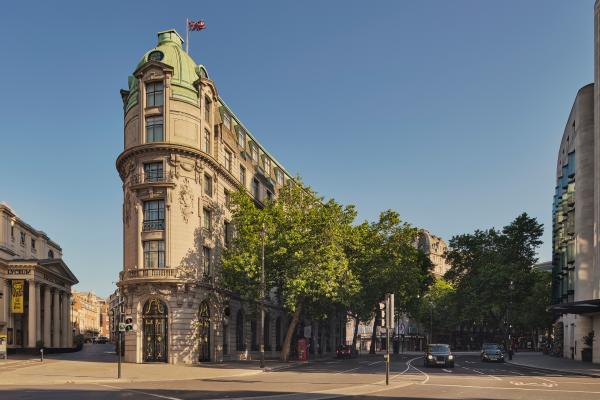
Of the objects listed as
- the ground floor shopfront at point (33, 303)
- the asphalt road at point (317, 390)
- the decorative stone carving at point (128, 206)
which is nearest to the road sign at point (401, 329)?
the ground floor shopfront at point (33, 303)

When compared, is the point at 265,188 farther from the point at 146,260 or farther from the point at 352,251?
the point at 146,260

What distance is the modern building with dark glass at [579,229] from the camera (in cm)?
5362

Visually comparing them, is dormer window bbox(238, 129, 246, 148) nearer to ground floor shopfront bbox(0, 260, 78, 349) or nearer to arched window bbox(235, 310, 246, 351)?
arched window bbox(235, 310, 246, 351)

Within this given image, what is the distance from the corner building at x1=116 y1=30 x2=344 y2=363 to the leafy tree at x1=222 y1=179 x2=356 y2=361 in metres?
3.13

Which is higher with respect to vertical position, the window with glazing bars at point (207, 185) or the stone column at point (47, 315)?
the window with glazing bars at point (207, 185)

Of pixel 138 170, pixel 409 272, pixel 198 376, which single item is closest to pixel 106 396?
pixel 198 376

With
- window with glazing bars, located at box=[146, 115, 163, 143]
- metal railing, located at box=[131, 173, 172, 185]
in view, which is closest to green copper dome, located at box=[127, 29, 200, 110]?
window with glazing bars, located at box=[146, 115, 163, 143]

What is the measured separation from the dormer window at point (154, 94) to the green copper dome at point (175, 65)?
3.42 ft

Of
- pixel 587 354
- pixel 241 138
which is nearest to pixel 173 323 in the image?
pixel 241 138

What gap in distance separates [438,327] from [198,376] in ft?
292

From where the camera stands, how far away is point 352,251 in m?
57.8

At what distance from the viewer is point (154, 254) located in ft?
144

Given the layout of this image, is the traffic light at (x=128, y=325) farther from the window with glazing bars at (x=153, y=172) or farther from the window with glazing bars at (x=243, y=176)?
the window with glazing bars at (x=243, y=176)

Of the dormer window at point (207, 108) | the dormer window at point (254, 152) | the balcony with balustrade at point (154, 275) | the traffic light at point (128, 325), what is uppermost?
the dormer window at point (207, 108)
